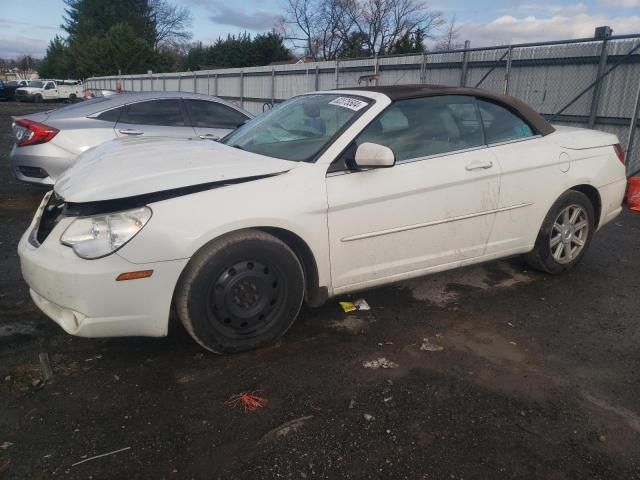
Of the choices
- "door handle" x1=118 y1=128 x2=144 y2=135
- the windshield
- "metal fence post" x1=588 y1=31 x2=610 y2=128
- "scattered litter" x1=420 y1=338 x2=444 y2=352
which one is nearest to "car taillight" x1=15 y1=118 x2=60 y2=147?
"door handle" x1=118 y1=128 x2=144 y2=135

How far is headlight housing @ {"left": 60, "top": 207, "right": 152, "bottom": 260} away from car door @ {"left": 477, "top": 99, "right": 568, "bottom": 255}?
8.42 ft

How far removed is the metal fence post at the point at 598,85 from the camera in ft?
27.3

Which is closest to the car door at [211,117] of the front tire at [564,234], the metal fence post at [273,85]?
the front tire at [564,234]

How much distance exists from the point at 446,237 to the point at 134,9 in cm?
6870

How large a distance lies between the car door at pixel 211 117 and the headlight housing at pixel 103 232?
4027 mm

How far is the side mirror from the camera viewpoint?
3.06 m

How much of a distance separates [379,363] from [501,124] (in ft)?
7.16

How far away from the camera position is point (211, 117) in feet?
21.9

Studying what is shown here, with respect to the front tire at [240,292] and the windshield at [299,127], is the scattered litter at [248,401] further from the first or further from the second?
the windshield at [299,127]

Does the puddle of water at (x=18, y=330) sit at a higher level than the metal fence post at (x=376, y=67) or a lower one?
lower

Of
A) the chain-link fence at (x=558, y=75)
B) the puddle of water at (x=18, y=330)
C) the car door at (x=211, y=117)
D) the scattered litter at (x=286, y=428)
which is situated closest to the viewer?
the scattered litter at (x=286, y=428)

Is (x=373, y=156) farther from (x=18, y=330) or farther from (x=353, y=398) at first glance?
(x=18, y=330)

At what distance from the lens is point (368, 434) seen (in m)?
2.35

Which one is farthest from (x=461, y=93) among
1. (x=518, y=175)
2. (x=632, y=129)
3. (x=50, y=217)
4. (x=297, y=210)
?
(x=632, y=129)
